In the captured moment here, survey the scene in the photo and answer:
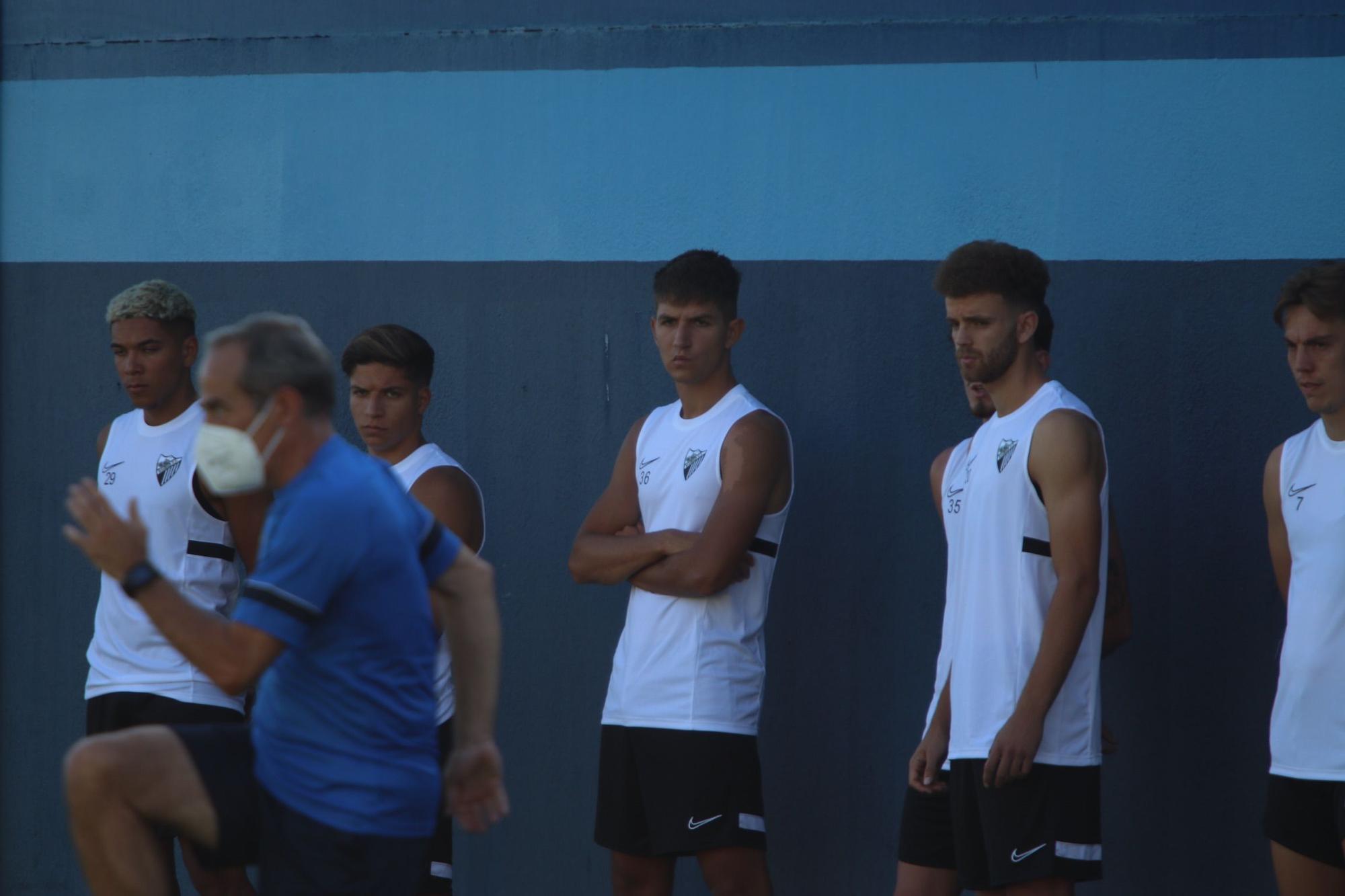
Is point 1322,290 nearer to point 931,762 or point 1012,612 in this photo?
point 1012,612

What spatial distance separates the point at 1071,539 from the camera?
409 cm

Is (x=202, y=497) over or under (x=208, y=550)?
over

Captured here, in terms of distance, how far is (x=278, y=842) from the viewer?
10.3 ft

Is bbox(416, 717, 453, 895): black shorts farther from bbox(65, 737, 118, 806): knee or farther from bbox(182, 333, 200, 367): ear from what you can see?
bbox(65, 737, 118, 806): knee

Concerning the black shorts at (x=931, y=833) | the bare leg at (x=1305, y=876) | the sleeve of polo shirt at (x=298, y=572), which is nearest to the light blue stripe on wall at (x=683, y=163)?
the black shorts at (x=931, y=833)

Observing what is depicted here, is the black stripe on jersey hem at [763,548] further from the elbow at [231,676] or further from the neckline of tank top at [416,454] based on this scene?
the elbow at [231,676]

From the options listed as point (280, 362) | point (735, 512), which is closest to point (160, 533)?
point (735, 512)

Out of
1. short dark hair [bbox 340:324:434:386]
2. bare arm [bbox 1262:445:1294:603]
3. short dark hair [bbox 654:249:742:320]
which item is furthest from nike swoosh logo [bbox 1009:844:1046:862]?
short dark hair [bbox 340:324:434:386]

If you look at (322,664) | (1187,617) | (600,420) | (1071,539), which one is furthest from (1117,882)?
(322,664)

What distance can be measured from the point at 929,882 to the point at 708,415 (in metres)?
1.62

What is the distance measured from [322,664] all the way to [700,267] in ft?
7.35

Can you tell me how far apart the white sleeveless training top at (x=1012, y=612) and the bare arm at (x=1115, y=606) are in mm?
335

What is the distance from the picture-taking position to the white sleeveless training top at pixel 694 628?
15.3 feet

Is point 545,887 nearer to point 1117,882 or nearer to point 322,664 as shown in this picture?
point 1117,882
